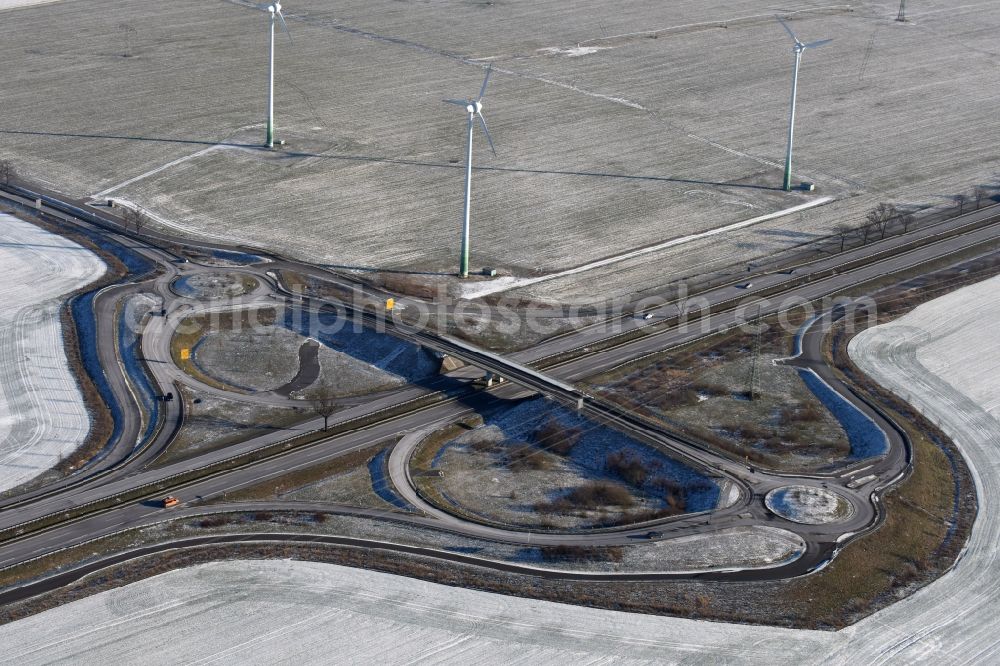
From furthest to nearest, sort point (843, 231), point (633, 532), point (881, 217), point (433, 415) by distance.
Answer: point (881, 217), point (843, 231), point (433, 415), point (633, 532)

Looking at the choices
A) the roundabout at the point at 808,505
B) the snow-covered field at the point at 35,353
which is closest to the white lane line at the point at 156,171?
the snow-covered field at the point at 35,353

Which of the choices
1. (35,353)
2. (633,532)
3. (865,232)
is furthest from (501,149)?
(633,532)

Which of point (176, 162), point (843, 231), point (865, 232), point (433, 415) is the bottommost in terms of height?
point (433, 415)

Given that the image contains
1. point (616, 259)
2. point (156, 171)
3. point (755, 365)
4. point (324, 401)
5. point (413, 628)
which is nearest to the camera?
point (413, 628)

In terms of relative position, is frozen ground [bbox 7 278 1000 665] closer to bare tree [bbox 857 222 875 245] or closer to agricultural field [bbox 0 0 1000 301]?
agricultural field [bbox 0 0 1000 301]

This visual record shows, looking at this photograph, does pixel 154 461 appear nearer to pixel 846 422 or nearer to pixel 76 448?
pixel 76 448

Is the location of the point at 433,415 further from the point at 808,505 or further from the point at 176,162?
the point at 176,162

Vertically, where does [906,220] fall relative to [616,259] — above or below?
above
